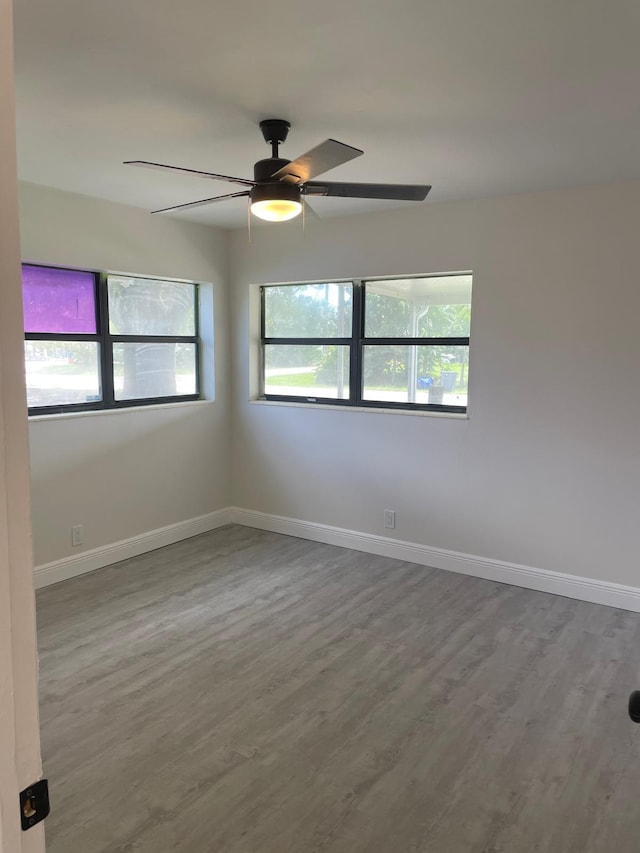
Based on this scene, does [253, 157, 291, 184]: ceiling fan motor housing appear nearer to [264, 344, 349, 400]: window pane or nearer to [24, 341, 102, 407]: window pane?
[24, 341, 102, 407]: window pane

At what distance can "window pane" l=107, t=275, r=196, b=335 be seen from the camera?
14.8 feet

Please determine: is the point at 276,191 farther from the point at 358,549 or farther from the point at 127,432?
the point at 358,549

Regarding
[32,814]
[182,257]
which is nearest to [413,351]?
[182,257]

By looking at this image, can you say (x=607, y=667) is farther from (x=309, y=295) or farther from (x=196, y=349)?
(x=196, y=349)

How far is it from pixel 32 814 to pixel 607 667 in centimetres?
309

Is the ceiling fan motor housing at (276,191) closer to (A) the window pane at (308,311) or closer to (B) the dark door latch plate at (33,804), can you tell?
(A) the window pane at (308,311)

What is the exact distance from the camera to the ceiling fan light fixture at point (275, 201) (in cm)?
259

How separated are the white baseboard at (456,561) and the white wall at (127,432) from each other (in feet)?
2.25

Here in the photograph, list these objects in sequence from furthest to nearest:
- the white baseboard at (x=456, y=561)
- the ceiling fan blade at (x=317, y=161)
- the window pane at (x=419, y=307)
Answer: the window pane at (x=419, y=307)
the white baseboard at (x=456, y=561)
the ceiling fan blade at (x=317, y=161)

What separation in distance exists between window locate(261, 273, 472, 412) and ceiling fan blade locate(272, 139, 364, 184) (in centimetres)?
203

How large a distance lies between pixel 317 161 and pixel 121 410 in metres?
2.76

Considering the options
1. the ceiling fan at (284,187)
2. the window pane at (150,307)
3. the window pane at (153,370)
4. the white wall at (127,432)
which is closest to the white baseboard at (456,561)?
the white wall at (127,432)

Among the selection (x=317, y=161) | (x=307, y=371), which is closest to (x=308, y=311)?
(x=307, y=371)

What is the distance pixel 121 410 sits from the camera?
450cm
